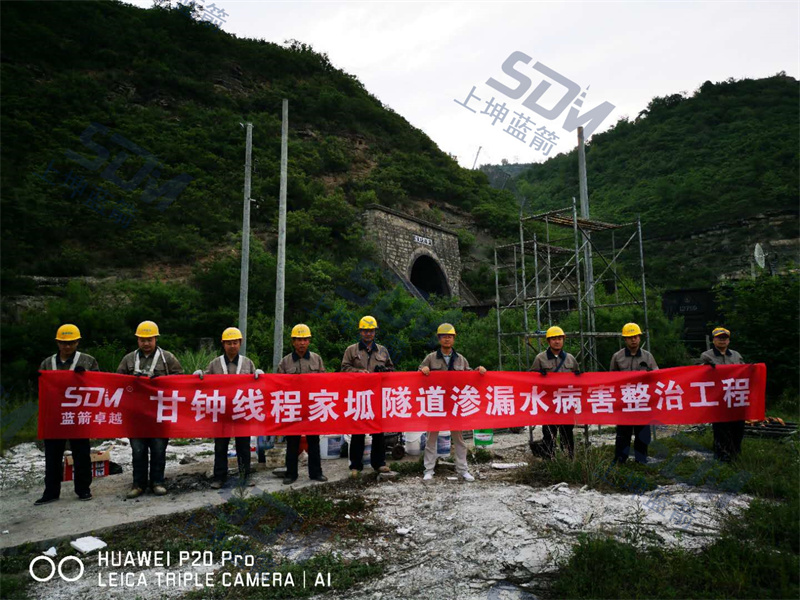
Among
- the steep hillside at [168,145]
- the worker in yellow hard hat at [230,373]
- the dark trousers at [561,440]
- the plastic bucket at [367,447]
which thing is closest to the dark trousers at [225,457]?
the worker in yellow hard hat at [230,373]

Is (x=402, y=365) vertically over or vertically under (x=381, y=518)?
over

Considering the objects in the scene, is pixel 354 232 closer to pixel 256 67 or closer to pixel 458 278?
pixel 458 278

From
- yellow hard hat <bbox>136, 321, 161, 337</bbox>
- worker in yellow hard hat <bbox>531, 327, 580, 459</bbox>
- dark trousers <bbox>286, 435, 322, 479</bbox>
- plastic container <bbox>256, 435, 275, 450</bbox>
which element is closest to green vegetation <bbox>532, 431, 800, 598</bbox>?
worker in yellow hard hat <bbox>531, 327, 580, 459</bbox>

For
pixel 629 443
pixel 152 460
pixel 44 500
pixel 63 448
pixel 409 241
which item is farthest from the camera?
pixel 409 241

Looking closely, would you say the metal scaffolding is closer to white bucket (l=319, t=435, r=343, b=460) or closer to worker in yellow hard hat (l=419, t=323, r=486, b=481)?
worker in yellow hard hat (l=419, t=323, r=486, b=481)

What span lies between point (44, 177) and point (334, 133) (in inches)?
896

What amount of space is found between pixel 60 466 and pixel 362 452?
347 centimetres

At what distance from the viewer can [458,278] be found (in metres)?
28.7

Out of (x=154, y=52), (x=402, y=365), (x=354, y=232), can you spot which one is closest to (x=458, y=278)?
(x=354, y=232)

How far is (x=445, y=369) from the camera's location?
6746mm

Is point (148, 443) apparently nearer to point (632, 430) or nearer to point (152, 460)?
point (152, 460)

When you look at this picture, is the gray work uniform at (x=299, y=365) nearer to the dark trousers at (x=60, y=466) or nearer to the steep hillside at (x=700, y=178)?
the dark trousers at (x=60, y=466)

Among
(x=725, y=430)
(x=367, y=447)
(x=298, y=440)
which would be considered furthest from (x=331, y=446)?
(x=725, y=430)

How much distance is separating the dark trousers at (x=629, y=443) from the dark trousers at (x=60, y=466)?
6544 mm
